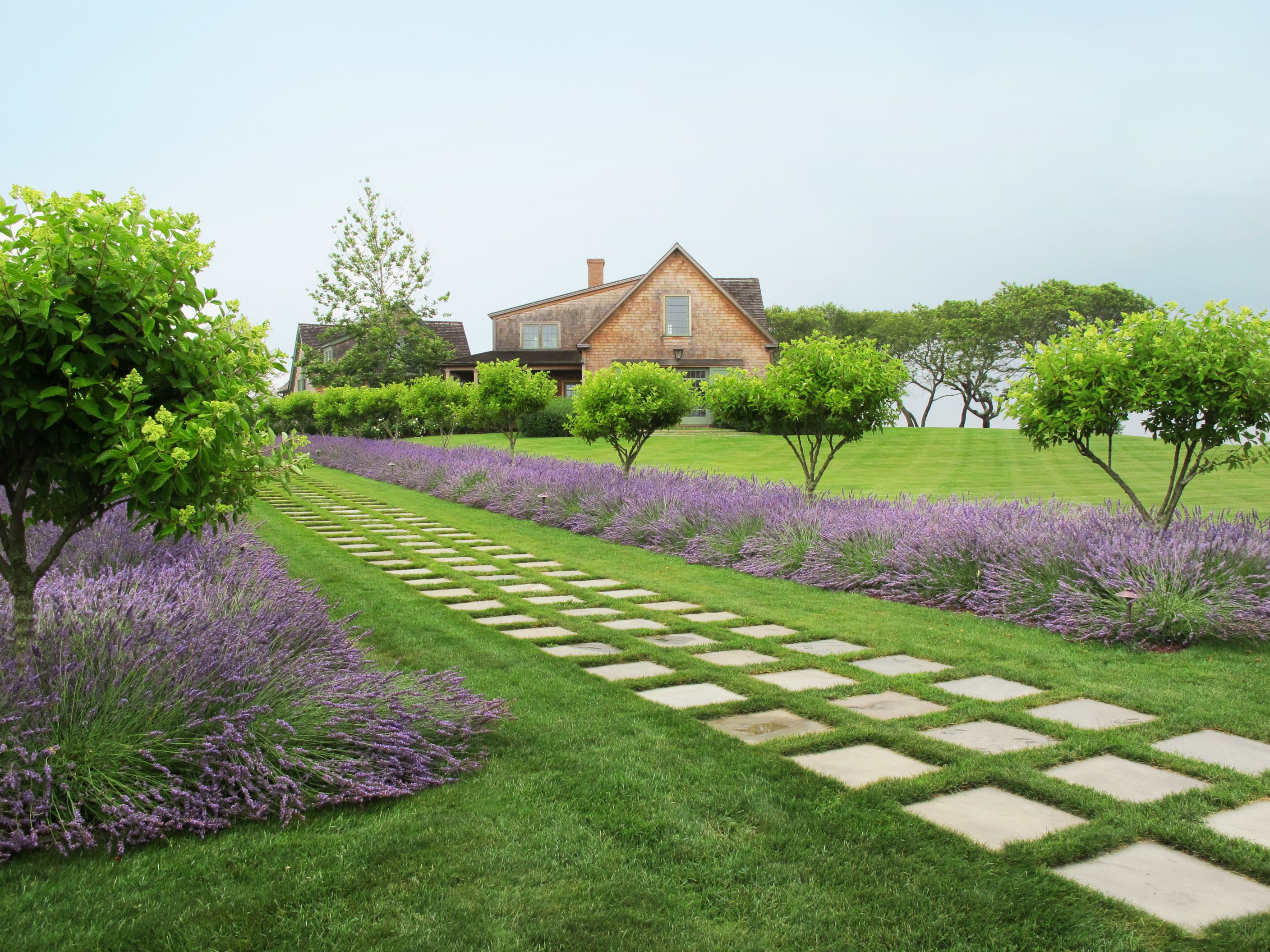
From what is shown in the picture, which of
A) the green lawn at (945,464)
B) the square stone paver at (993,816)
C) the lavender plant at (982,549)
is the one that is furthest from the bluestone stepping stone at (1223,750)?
the green lawn at (945,464)

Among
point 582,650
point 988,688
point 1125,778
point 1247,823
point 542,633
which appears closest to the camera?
point 1247,823

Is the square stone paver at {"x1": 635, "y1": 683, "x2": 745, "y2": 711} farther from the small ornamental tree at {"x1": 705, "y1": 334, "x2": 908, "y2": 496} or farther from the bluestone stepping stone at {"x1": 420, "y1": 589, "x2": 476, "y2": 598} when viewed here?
the small ornamental tree at {"x1": 705, "y1": 334, "x2": 908, "y2": 496}

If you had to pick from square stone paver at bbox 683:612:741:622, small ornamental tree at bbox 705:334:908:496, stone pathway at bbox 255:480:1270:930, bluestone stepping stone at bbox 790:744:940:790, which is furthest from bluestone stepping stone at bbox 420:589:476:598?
small ornamental tree at bbox 705:334:908:496

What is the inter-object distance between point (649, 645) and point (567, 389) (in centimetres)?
3352

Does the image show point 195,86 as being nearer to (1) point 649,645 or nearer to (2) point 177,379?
(2) point 177,379

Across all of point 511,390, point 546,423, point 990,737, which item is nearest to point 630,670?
point 990,737

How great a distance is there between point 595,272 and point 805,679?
40.0m

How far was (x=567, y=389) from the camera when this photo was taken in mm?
38562

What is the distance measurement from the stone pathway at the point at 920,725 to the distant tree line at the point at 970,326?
130ft

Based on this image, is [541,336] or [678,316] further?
[541,336]

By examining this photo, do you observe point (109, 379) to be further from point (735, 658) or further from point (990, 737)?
Result: point (990, 737)

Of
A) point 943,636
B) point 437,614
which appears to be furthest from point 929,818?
point 437,614

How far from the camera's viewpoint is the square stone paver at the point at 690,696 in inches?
175

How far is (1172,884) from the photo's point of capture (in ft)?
8.60
